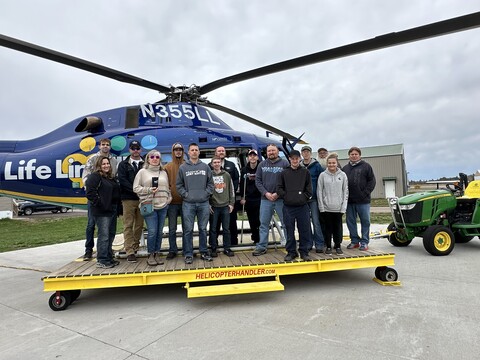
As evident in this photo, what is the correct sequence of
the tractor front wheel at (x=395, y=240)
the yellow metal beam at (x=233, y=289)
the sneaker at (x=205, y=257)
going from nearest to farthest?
the yellow metal beam at (x=233, y=289) → the sneaker at (x=205, y=257) → the tractor front wheel at (x=395, y=240)

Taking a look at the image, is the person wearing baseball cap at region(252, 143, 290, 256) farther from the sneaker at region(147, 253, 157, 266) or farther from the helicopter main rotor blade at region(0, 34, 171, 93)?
the helicopter main rotor blade at region(0, 34, 171, 93)

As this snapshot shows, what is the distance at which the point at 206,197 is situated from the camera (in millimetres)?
4801

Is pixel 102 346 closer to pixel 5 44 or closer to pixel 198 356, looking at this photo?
pixel 198 356

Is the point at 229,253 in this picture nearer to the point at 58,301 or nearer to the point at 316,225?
the point at 316,225

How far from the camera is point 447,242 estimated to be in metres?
6.80

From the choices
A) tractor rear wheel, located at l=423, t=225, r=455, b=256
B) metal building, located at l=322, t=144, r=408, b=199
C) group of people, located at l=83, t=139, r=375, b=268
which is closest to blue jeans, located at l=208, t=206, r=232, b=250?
group of people, located at l=83, t=139, r=375, b=268

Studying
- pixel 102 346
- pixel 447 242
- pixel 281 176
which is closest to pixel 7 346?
pixel 102 346

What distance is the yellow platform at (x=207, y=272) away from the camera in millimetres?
4273

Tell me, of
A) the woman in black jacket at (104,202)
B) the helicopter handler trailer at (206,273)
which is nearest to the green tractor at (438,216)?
the helicopter handler trailer at (206,273)

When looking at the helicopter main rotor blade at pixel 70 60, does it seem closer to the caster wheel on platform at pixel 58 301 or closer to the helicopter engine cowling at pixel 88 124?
the helicopter engine cowling at pixel 88 124

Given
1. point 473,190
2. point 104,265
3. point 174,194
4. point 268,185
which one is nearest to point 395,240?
point 473,190

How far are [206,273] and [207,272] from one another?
2 cm

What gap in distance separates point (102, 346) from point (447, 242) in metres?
6.93

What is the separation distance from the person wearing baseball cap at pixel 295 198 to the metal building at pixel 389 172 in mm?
34614
